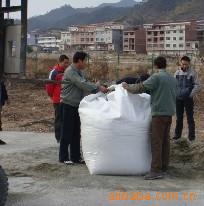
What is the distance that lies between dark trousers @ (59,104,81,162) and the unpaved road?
0.22m

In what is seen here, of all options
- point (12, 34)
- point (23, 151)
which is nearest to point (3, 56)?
point (12, 34)

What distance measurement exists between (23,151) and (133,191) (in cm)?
289

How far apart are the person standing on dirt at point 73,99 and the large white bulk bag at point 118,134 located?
338mm

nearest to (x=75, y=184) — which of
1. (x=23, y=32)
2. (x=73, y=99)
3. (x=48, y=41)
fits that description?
(x=73, y=99)

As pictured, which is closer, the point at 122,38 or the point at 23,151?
the point at 23,151

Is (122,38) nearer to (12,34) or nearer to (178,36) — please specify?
(178,36)

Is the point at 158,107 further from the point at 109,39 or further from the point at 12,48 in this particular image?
the point at 109,39

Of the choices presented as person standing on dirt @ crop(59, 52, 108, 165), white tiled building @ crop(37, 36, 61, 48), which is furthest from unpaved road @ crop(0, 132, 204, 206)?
white tiled building @ crop(37, 36, 61, 48)

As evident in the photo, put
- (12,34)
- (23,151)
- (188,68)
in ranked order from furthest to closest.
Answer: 1. (188,68)
2. (23,151)
3. (12,34)

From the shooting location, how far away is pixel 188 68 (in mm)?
8852

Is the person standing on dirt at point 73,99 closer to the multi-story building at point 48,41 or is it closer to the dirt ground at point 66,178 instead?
the dirt ground at point 66,178

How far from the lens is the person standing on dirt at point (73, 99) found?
22.5 feet

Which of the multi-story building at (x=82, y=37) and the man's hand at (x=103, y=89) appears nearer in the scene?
the man's hand at (x=103, y=89)

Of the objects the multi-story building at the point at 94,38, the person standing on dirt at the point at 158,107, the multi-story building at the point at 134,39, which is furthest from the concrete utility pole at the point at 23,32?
the multi-story building at the point at 94,38
